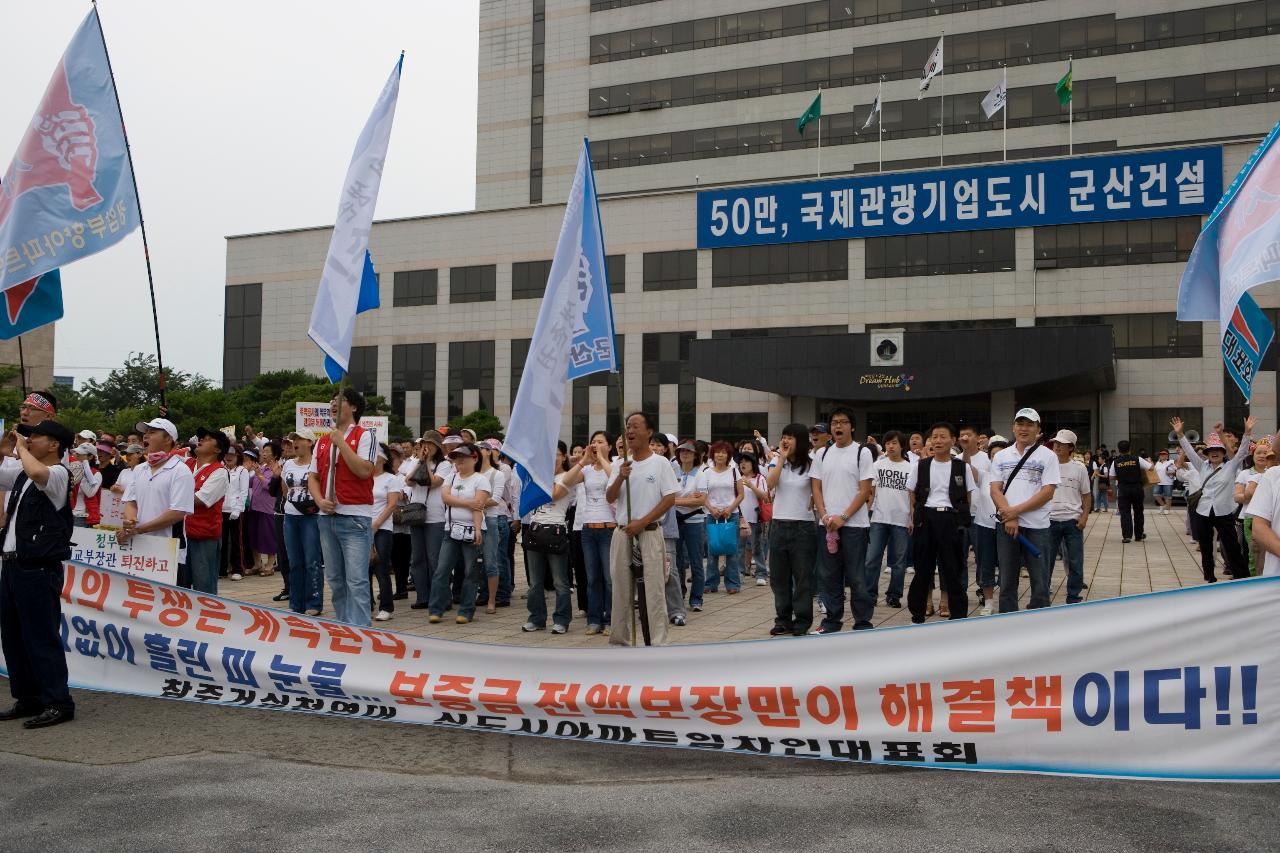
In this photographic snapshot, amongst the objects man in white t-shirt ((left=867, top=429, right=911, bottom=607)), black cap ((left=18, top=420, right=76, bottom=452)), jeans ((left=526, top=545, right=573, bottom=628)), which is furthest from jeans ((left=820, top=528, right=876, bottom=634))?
black cap ((left=18, top=420, right=76, bottom=452))

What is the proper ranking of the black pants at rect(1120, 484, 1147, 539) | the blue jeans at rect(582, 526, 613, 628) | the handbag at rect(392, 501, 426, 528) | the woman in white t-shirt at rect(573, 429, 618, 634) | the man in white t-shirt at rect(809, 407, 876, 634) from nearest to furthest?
the man in white t-shirt at rect(809, 407, 876, 634)
the woman in white t-shirt at rect(573, 429, 618, 634)
the blue jeans at rect(582, 526, 613, 628)
the handbag at rect(392, 501, 426, 528)
the black pants at rect(1120, 484, 1147, 539)

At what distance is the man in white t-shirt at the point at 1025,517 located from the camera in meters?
8.98

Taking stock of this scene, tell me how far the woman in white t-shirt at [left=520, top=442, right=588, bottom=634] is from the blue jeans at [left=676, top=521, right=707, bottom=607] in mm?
1804

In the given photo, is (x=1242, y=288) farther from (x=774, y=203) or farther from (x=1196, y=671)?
(x=774, y=203)

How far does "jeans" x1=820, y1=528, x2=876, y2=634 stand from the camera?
8.98 meters

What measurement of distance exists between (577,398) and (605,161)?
48.4ft

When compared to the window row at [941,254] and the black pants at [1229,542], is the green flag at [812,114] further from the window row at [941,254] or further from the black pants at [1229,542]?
the black pants at [1229,542]

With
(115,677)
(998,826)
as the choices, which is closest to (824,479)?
(998,826)

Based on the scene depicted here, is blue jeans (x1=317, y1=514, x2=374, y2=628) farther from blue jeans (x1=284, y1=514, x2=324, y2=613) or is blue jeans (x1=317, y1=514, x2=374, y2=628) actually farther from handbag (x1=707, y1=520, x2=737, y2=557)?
handbag (x1=707, y1=520, x2=737, y2=557)

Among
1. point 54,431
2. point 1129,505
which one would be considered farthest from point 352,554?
point 1129,505

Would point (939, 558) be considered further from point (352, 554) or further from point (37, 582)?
point (37, 582)

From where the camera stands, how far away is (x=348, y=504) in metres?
8.08

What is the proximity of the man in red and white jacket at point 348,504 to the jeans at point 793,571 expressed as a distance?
3.62m

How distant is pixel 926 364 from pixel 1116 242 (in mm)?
9945
